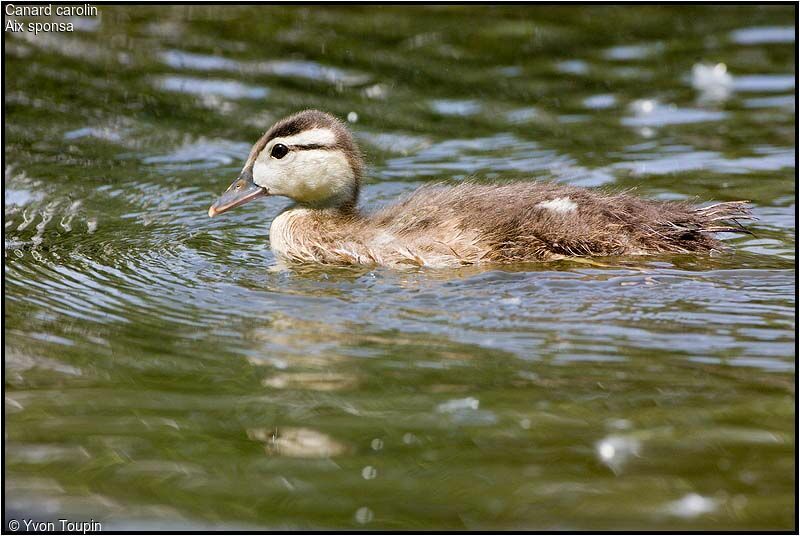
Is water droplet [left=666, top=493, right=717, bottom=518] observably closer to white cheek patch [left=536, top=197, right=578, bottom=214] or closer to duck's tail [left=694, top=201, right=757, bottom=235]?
white cheek patch [left=536, top=197, right=578, bottom=214]

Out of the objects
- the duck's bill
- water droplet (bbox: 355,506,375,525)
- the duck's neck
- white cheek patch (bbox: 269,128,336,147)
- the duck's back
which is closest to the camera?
water droplet (bbox: 355,506,375,525)

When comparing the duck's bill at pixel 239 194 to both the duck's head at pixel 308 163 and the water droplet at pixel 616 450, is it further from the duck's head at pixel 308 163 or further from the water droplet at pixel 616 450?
the water droplet at pixel 616 450

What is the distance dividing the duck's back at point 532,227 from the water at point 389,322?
0.49 ft

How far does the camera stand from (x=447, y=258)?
7133 mm

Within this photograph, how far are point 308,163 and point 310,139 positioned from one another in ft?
0.51

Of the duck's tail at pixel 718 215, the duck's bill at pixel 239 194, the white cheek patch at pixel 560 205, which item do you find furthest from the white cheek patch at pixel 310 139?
the duck's tail at pixel 718 215

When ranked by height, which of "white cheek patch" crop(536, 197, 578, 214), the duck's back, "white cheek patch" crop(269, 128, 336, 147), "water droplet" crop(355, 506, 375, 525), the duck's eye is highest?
"white cheek patch" crop(269, 128, 336, 147)

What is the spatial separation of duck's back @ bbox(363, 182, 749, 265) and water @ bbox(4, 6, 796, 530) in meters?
0.15

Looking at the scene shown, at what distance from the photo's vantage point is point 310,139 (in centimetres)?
764

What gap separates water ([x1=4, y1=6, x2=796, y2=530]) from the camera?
4.41m

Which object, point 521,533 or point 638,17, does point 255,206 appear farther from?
point 638,17

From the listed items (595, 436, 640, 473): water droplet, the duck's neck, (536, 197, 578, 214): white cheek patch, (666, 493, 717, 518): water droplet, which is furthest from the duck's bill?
(666, 493, 717, 518): water droplet

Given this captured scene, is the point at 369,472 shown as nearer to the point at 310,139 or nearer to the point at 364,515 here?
the point at 364,515

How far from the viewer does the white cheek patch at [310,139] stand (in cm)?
764
